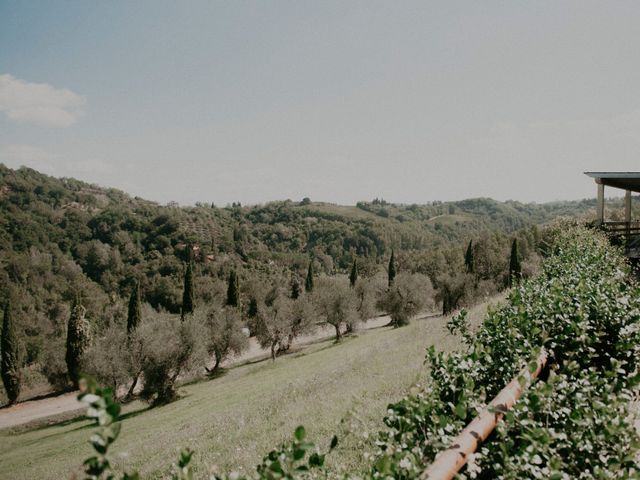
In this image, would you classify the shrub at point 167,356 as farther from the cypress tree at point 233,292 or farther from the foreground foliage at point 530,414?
the foreground foliage at point 530,414

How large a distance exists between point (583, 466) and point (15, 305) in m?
86.9

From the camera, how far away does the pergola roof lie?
16422 mm

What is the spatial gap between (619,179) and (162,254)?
4585 inches

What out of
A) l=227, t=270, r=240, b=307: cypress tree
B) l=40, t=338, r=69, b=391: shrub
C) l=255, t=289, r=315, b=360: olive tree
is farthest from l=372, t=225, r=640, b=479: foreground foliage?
l=227, t=270, r=240, b=307: cypress tree

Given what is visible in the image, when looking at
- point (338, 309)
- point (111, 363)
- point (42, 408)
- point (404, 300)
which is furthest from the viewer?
point (404, 300)

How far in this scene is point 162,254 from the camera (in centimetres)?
11606

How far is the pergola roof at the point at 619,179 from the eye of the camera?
53.9 feet

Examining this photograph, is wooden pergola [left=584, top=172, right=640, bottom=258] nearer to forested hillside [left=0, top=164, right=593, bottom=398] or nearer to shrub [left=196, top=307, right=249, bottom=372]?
forested hillside [left=0, top=164, right=593, bottom=398]

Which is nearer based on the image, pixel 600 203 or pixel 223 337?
pixel 600 203

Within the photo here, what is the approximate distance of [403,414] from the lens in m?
2.90

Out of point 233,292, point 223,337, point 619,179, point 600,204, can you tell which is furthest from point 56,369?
point 619,179

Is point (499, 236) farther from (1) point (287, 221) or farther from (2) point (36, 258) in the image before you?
(1) point (287, 221)

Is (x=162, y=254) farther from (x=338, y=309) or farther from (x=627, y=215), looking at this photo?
(x=627, y=215)

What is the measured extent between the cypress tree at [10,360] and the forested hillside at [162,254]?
8.01ft
